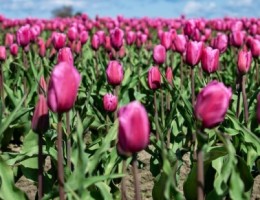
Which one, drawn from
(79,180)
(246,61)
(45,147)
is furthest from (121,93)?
(79,180)

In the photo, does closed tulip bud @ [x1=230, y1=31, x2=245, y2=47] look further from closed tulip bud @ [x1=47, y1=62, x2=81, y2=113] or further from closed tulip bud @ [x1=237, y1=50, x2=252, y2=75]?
closed tulip bud @ [x1=47, y1=62, x2=81, y2=113]

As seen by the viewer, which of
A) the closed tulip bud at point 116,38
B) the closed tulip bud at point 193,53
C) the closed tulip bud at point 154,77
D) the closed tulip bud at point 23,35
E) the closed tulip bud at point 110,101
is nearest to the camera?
the closed tulip bud at point 110,101

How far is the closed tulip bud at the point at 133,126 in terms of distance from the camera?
169 centimetres

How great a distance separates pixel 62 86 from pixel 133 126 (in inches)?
14.3

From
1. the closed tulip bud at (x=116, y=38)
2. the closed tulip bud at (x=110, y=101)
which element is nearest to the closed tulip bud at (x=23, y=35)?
the closed tulip bud at (x=116, y=38)

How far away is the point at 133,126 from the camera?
5.57 ft

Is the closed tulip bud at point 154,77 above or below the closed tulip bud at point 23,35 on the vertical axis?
below

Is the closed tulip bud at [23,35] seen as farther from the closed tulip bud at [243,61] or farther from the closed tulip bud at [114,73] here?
the closed tulip bud at [243,61]

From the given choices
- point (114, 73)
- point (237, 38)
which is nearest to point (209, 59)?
point (114, 73)

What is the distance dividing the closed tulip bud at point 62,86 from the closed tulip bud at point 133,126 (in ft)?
0.90

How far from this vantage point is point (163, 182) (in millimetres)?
2438

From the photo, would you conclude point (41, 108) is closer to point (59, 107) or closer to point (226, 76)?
point (59, 107)

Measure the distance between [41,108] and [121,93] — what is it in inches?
115

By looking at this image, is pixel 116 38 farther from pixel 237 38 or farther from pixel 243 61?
pixel 243 61
